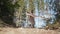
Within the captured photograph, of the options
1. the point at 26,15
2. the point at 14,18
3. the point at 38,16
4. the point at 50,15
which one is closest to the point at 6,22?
the point at 14,18

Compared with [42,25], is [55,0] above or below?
above

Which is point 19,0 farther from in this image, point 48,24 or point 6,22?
point 48,24

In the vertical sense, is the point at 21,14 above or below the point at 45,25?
above

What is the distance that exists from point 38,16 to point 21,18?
0.68m

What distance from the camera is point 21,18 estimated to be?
6.49 metres

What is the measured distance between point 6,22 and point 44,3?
63.1 inches

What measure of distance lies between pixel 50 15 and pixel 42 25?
52 centimetres

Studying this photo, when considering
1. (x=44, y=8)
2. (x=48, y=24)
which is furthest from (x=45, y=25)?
(x=44, y=8)

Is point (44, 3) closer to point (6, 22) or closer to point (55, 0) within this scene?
point (55, 0)

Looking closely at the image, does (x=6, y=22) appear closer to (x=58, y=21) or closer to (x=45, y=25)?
(x=45, y=25)

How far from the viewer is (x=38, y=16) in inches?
263

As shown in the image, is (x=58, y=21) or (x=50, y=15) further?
(x=50, y=15)

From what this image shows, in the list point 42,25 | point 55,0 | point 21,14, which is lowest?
point 42,25

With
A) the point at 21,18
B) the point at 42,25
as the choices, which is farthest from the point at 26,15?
the point at 42,25
